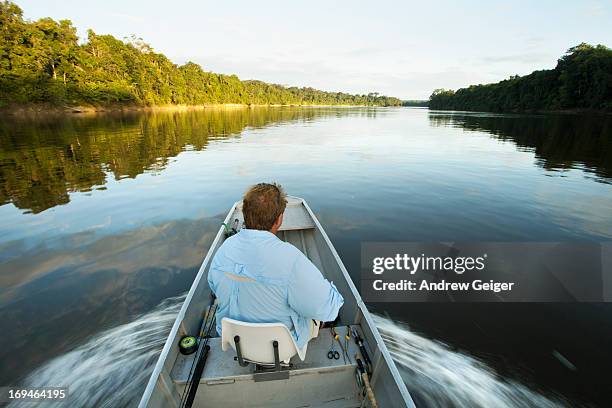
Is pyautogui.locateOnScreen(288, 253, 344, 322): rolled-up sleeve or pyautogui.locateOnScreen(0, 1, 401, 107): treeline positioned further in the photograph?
pyautogui.locateOnScreen(0, 1, 401, 107): treeline

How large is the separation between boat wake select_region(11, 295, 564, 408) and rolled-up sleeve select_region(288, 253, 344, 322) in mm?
3028

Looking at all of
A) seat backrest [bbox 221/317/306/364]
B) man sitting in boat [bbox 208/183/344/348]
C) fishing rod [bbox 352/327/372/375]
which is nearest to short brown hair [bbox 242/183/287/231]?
man sitting in boat [bbox 208/183/344/348]

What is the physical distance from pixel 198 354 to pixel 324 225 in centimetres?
658

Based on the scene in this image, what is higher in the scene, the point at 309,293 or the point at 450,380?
the point at 309,293

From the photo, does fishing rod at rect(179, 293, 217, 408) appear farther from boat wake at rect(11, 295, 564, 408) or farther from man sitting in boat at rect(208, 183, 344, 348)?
boat wake at rect(11, 295, 564, 408)

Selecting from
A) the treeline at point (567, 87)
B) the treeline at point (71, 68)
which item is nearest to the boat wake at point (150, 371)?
the treeline at point (71, 68)

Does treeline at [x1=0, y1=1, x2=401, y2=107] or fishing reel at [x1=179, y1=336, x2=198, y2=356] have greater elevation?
treeline at [x1=0, y1=1, x2=401, y2=107]

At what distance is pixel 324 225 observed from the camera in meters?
9.48

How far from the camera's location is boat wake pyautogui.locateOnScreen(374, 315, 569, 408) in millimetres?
4113

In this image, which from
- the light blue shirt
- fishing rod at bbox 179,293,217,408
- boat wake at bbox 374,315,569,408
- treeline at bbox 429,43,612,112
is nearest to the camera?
the light blue shirt

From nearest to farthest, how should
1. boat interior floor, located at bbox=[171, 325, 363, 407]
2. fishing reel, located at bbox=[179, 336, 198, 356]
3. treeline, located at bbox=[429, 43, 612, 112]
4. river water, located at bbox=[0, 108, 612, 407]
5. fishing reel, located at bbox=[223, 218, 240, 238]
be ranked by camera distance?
boat interior floor, located at bbox=[171, 325, 363, 407]
fishing reel, located at bbox=[179, 336, 198, 356]
river water, located at bbox=[0, 108, 612, 407]
fishing reel, located at bbox=[223, 218, 240, 238]
treeline, located at bbox=[429, 43, 612, 112]

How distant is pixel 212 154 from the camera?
2108 centimetres

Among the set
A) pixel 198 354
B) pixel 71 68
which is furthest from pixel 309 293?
pixel 71 68

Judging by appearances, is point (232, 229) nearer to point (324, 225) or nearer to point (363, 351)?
point (324, 225)
